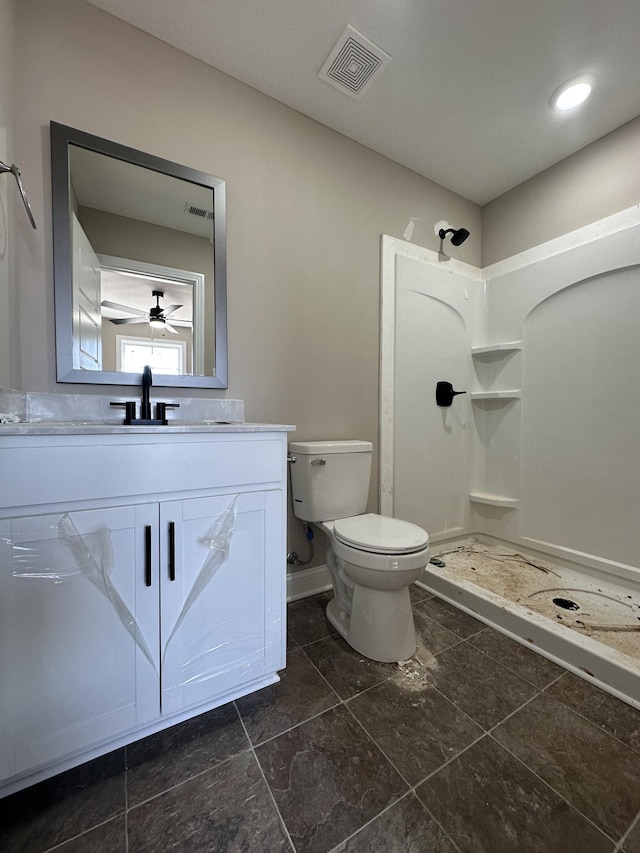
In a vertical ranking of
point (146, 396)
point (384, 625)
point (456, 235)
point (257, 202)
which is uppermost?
point (456, 235)

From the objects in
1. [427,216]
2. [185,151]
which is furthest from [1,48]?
[427,216]

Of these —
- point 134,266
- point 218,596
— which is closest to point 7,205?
point 134,266

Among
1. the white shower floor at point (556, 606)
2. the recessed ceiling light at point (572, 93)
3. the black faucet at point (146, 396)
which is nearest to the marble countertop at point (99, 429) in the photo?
the black faucet at point (146, 396)

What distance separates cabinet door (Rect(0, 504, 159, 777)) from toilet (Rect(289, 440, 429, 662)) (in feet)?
2.37

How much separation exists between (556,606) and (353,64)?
258cm

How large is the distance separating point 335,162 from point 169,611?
217 centimetres

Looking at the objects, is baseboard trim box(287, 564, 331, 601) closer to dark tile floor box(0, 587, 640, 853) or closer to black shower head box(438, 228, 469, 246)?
dark tile floor box(0, 587, 640, 853)

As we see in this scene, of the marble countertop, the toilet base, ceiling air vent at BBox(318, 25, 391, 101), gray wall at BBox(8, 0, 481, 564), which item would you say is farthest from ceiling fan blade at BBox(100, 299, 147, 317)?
the toilet base

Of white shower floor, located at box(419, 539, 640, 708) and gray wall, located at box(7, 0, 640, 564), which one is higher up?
gray wall, located at box(7, 0, 640, 564)

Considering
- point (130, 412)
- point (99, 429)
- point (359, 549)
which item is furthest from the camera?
point (359, 549)

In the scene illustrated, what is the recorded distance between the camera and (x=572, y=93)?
5.14ft

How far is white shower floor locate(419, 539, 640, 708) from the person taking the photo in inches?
46.8

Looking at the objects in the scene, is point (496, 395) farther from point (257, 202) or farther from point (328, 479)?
point (257, 202)

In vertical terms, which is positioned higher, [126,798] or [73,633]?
[73,633]
